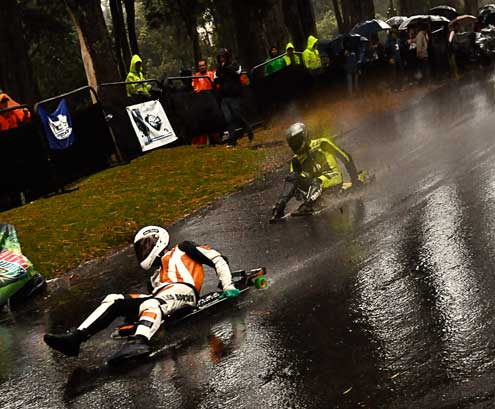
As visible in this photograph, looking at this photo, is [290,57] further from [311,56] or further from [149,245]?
[149,245]

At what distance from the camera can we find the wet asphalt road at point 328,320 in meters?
6.64

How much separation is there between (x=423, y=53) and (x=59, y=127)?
48.4ft

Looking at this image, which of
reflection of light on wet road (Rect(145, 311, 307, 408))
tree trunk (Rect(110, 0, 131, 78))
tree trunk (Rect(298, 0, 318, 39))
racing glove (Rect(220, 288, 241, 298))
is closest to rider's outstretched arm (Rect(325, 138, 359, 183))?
racing glove (Rect(220, 288, 241, 298))

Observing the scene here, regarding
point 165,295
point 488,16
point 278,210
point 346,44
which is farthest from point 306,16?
point 165,295

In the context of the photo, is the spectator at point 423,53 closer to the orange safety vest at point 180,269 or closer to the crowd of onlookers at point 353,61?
the crowd of onlookers at point 353,61

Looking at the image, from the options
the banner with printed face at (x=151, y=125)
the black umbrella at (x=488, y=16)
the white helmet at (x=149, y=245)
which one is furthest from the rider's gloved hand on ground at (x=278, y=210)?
the black umbrella at (x=488, y=16)

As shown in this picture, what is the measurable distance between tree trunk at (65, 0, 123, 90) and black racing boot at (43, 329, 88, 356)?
54.7ft

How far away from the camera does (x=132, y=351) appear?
8.23 meters

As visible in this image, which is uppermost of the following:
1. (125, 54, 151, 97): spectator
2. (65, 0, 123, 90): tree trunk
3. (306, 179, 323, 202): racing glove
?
(65, 0, 123, 90): tree trunk

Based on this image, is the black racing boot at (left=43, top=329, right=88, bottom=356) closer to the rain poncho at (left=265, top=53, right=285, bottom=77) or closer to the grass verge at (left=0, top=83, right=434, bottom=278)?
the grass verge at (left=0, top=83, right=434, bottom=278)

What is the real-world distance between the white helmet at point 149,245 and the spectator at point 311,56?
1705cm

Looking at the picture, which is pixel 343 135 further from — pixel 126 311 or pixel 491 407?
pixel 491 407

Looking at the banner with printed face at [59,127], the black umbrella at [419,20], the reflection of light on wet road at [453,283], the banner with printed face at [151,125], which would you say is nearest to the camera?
the reflection of light on wet road at [453,283]

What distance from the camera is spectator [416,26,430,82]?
94.8 ft
